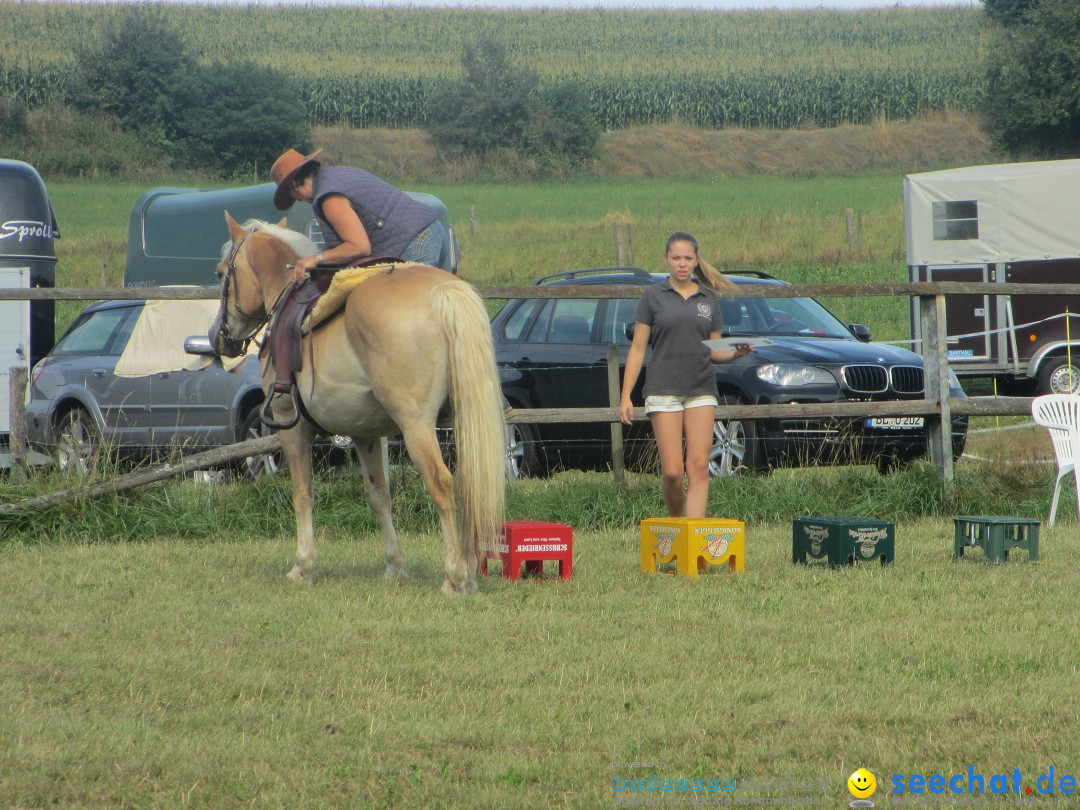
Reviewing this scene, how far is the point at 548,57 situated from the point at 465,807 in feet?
265

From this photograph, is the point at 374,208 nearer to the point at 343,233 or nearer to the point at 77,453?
the point at 343,233

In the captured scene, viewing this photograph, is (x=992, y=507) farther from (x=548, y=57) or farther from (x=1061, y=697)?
(x=548, y=57)

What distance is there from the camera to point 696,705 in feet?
15.2

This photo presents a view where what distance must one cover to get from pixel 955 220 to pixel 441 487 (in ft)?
48.2

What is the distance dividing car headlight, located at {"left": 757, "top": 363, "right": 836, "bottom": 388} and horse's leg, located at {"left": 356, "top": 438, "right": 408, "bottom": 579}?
441 centimetres

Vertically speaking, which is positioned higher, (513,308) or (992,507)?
(513,308)

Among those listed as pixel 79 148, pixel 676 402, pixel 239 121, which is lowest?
pixel 676 402

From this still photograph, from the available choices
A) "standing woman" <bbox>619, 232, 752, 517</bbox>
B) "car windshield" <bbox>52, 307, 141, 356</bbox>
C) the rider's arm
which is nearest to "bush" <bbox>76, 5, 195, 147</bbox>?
"car windshield" <bbox>52, 307, 141, 356</bbox>

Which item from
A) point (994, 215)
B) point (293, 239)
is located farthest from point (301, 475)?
point (994, 215)

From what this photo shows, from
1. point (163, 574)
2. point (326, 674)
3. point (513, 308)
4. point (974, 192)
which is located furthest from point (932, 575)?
point (974, 192)

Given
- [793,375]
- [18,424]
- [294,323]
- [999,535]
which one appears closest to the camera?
[294,323]

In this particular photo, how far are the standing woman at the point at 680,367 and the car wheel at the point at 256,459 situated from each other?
3.11 m

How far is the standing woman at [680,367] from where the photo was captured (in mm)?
8125

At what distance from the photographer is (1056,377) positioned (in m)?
17.7
